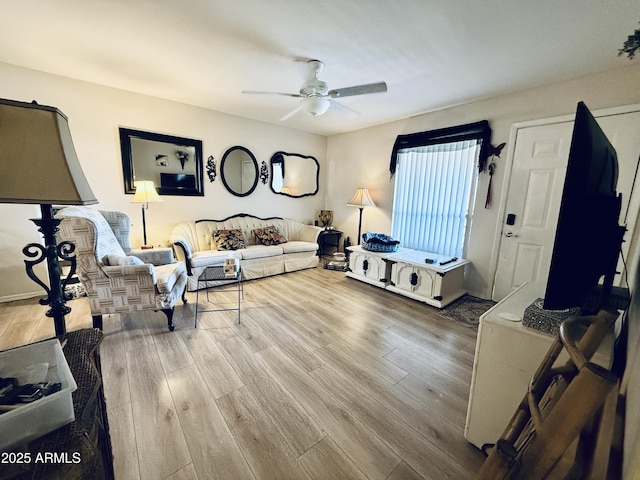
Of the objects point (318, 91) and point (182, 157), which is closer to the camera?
point (318, 91)

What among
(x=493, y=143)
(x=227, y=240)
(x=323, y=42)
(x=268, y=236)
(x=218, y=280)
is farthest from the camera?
(x=268, y=236)

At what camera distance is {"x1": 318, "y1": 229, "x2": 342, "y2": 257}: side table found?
5.17 meters

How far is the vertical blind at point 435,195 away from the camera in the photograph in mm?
3441

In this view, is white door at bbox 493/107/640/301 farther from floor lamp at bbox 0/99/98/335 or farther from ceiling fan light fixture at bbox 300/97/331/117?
floor lamp at bbox 0/99/98/335

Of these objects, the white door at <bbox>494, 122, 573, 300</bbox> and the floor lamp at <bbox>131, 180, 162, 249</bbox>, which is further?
the floor lamp at <bbox>131, 180, 162, 249</bbox>

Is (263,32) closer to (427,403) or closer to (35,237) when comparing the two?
(427,403)

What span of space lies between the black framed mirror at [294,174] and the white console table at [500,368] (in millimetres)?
4106

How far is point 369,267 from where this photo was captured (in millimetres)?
3729

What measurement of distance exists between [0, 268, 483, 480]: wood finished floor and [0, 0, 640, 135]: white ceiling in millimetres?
2468

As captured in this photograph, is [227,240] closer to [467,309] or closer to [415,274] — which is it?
[415,274]

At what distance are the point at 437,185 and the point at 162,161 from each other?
12.7 ft

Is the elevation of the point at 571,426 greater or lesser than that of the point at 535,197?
lesser

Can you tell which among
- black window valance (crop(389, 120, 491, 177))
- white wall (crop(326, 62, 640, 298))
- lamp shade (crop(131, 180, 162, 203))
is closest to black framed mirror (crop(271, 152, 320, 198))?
white wall (crop(326, 62, 640, 298))

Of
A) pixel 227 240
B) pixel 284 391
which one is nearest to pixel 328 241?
pixel 227 240
